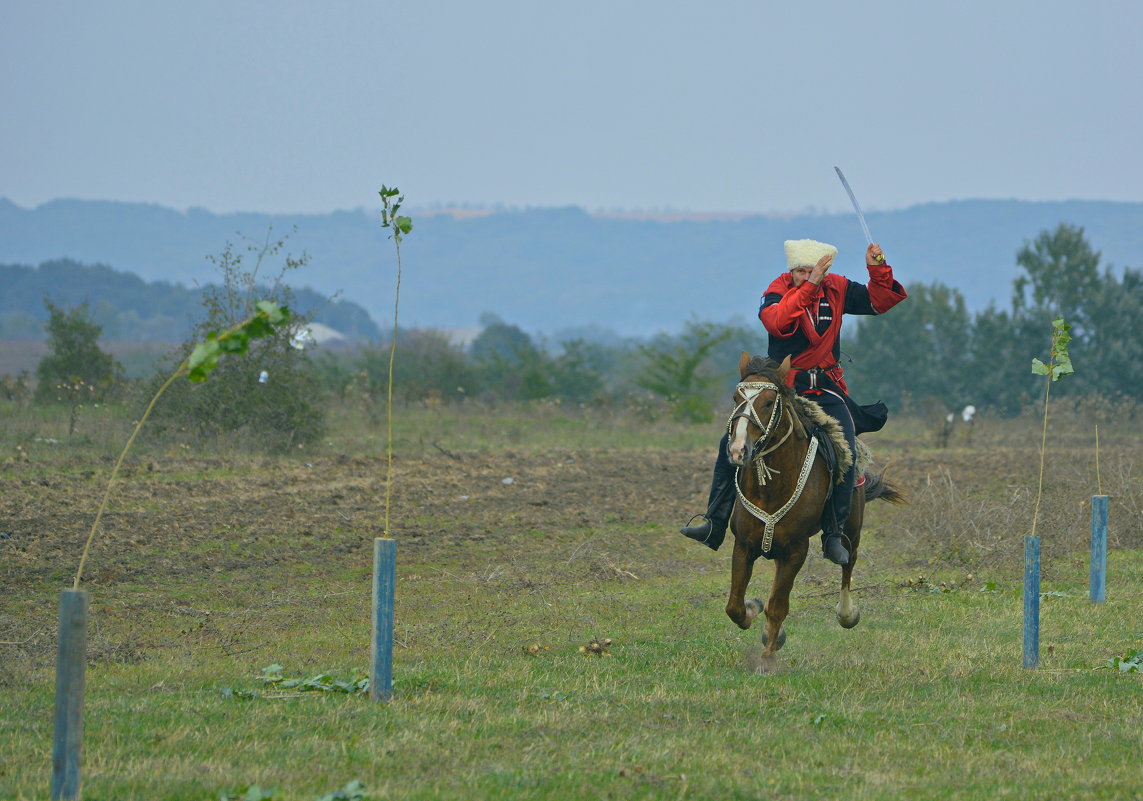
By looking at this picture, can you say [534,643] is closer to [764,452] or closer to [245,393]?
[764,452]

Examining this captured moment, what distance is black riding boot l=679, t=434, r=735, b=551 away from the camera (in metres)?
8.79

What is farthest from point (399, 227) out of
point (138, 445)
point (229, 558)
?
point (138, 445)

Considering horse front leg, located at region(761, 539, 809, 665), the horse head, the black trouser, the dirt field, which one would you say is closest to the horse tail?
the black trouser

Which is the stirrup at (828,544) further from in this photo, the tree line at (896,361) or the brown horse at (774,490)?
the tree line at (896,361)

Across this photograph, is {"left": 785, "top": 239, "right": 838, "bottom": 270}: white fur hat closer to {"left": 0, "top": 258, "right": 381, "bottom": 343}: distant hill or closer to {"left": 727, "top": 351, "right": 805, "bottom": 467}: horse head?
{"left": 727, "top": 351, "right": 805, "bottom": 467}: horse head

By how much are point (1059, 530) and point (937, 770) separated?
9.44m

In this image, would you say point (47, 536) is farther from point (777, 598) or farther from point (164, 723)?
point (777, 598)

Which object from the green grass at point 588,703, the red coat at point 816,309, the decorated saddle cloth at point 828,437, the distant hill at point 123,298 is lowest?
the green grass at point 588,703

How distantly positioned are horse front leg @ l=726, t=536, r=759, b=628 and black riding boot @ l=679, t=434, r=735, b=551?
0.31 metres

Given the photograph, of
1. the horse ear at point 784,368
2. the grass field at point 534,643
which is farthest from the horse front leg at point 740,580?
the horse ear at point 784,368

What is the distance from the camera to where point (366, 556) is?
13.2 m

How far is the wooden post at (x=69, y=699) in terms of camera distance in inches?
196

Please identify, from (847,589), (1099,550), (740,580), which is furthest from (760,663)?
(1099,550)

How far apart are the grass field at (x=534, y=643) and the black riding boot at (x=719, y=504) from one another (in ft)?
2.76
